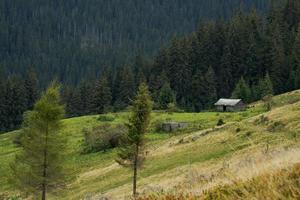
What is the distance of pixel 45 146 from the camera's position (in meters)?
39.1

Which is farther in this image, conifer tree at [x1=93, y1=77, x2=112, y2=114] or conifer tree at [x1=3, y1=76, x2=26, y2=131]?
conifer tree at [x1=3, y1=76, x2=26, y2=131]

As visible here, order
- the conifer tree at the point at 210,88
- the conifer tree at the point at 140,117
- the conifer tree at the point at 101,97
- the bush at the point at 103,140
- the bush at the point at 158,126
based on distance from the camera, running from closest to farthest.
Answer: the conifer tree at the point at 140,117 < the bush at the point at 103,140 < the bush at the point at 158,126 < the conifer tree at the point at 210,88 < the conifer tree at the point at 101,97

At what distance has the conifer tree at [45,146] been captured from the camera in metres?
38.6

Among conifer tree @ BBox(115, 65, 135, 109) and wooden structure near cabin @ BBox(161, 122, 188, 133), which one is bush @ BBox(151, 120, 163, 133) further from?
conifer tree @ BBox(115, 65, 135, 109)

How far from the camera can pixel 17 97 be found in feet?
469

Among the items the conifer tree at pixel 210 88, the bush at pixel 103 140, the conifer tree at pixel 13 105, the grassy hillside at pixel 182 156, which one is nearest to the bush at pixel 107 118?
the bush at pixel 103 140

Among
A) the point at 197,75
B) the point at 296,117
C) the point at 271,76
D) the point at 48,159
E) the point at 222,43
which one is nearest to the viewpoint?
the point at 48,159

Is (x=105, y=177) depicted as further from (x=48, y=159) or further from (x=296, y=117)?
(x=296, y=117)

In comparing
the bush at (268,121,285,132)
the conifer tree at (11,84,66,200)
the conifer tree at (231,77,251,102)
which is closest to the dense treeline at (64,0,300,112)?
the conifer tree at (231,77,251,102)

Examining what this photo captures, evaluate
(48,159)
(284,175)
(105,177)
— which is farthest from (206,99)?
(284,175)

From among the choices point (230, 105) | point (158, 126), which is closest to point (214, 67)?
point (230, 105)

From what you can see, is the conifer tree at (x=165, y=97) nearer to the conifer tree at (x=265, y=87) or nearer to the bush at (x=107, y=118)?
the conifer tree at (x=265, y=87)

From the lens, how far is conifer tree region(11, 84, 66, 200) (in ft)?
127

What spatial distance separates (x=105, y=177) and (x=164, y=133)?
24301 millimetres
